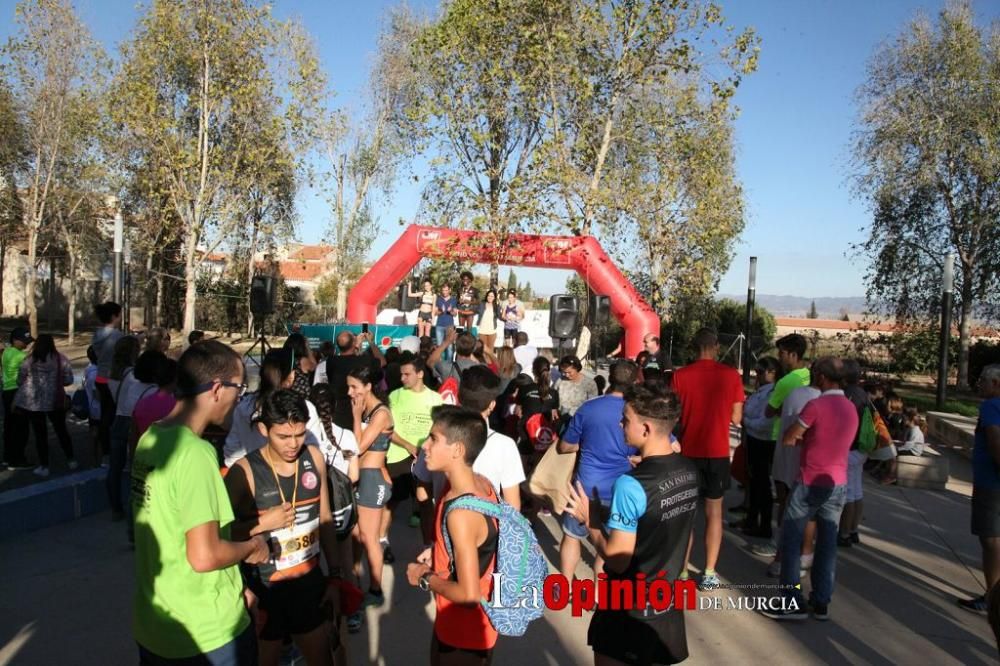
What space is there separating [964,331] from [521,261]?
15.6m

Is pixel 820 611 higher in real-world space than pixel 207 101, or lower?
lower

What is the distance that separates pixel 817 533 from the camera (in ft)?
15.9

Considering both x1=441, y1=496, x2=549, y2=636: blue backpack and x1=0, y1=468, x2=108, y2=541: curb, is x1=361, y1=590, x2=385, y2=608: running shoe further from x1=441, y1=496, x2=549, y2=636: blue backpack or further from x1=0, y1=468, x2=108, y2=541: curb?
x1=0, y1=468, x2=108, y2=541: curb

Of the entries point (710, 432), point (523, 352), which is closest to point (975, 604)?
point (710, 432)

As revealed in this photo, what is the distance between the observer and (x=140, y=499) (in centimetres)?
238

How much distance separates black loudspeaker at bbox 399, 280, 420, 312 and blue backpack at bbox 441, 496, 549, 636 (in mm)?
12793

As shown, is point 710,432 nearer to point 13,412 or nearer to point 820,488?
point 820,488

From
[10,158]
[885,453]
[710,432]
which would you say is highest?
[10,158]

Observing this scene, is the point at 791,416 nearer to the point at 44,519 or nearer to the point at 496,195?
Result: the point at 44,519

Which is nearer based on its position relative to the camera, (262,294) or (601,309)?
(601,309)

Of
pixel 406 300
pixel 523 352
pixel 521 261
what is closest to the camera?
pixel 523 352

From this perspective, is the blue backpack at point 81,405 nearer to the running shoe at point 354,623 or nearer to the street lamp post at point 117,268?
the street lamp post at point 117,268

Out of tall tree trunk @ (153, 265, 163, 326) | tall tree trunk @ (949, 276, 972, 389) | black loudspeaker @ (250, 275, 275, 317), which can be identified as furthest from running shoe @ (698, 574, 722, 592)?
tall tree trunk @ (153, 265, 163, 326)

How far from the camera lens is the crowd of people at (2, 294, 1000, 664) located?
2412 mm
